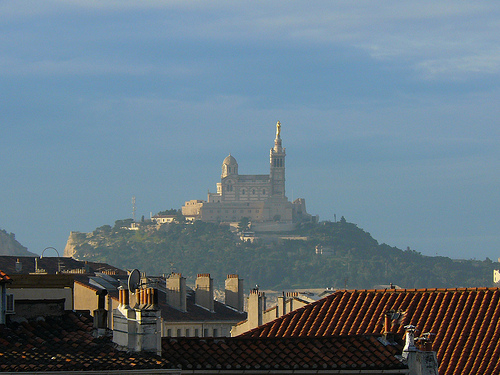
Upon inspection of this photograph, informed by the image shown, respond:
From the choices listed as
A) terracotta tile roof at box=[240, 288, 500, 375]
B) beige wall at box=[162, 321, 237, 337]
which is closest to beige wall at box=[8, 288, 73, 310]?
terracotta tile roof at box=[240, 288, 500, 375]

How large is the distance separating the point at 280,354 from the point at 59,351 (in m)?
3.51

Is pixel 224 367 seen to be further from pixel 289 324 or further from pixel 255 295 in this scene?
pixel 255 295

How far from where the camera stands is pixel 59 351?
16.9m

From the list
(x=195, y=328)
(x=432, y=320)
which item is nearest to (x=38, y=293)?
(x=432, y=320)

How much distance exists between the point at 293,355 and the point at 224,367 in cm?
114

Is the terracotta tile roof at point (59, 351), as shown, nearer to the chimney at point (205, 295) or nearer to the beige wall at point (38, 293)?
the beige wall at point (38, 293)

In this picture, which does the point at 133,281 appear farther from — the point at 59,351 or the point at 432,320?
the point at 432,320

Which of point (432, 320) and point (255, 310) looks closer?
point (432, 320)

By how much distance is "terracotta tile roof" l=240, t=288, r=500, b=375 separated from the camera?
83.1 ft

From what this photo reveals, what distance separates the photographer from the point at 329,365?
18.3m

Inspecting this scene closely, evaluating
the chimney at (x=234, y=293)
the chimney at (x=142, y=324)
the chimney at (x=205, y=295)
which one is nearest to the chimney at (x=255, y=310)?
the chimney at (x=205, y=295)

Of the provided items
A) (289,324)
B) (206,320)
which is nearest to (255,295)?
(206,320)

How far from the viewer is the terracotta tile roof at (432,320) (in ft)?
83.1

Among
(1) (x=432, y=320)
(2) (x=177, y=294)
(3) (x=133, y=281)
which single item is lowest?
(2) (x=177, y=294)
